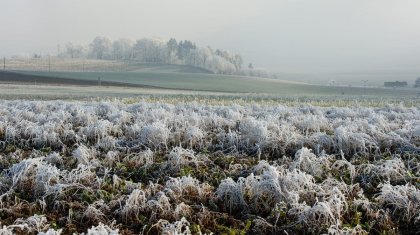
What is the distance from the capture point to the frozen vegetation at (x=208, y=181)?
16.5ft

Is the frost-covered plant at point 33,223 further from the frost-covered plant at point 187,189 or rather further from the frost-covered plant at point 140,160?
the frost-covered plant at point 140,160

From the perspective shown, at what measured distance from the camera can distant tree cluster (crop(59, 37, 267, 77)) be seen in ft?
451

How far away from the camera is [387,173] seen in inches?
256

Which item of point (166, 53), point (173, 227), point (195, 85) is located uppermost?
point (166, 53)

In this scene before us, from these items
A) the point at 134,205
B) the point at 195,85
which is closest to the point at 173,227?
the point at 134,205

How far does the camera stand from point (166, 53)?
149 metres

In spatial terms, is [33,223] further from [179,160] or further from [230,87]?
[230,87]

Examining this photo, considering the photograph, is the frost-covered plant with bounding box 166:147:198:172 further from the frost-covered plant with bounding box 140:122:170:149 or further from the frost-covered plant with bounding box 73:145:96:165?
the frost-covered plant with bounding box 73:145:96:165

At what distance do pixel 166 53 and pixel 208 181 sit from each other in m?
146

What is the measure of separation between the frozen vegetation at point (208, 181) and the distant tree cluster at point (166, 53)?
123 m

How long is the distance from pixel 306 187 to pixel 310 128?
172 inches

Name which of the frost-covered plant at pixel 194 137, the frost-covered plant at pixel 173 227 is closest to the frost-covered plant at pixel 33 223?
the frost-covered plant at pixel 173 227

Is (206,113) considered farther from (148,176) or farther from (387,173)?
(387,173)

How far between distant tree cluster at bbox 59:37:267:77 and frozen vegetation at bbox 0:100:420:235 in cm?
12295
